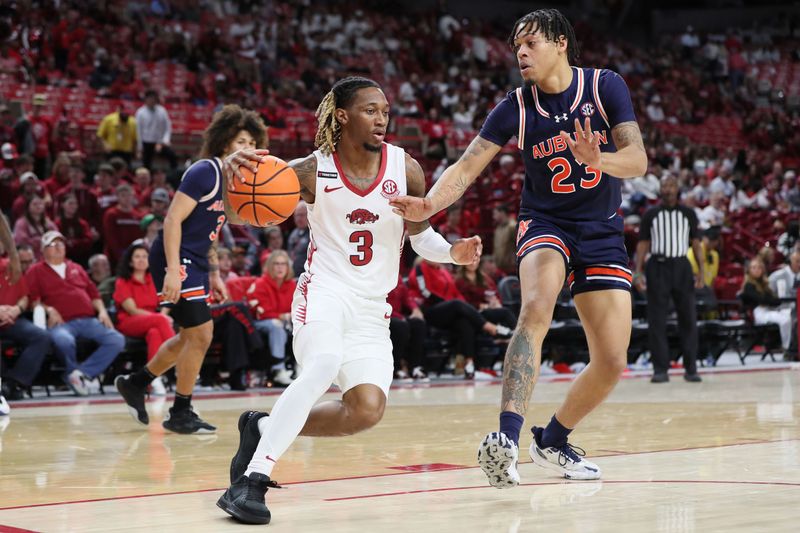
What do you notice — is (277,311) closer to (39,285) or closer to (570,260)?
(39,285)

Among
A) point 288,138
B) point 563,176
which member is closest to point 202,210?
point 563,176

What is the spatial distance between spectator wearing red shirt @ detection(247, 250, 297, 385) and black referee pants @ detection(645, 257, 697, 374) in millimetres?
3976

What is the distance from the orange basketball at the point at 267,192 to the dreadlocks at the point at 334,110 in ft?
0.85

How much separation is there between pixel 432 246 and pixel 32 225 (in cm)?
848

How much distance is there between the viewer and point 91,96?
19828 mm

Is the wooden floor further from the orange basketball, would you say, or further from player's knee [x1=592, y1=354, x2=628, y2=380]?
the orange basketball

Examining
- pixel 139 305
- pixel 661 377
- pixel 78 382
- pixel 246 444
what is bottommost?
pixel 661 377

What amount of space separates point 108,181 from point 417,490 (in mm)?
10273

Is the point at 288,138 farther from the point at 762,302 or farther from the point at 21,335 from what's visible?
the point at 21,335

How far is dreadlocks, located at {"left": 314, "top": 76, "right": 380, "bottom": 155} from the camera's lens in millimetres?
4961

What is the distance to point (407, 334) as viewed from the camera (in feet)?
41.5

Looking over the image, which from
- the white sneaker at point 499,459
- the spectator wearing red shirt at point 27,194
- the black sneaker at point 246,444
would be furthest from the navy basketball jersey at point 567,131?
the spectator wearing red shirt at point 27,194

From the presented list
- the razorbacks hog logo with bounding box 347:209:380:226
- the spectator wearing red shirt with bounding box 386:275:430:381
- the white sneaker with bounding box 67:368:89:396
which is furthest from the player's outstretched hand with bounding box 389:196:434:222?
the spectator wearing red shirt with bounding box 386:275:430:381

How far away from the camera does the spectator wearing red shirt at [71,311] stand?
10.9m
